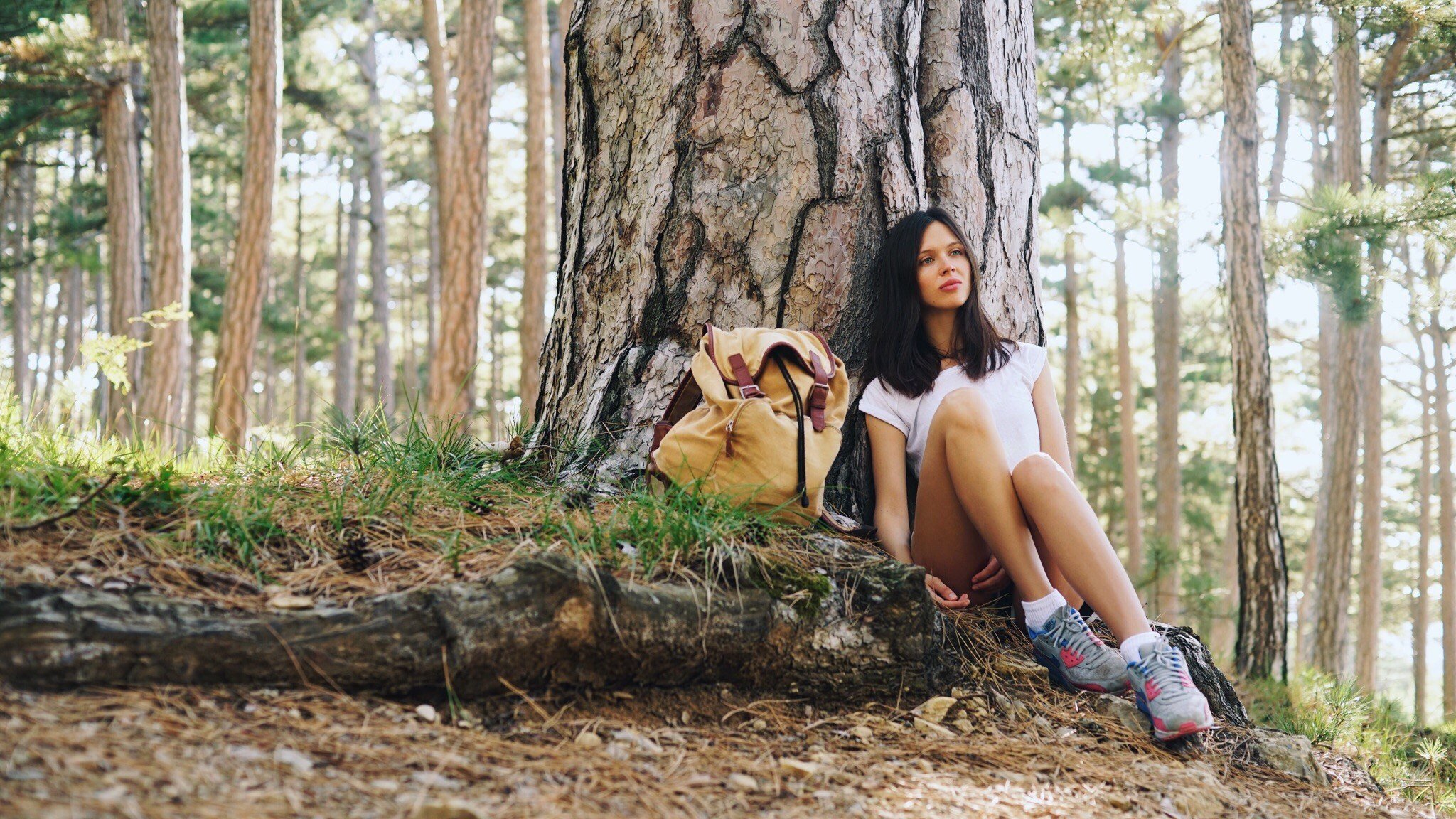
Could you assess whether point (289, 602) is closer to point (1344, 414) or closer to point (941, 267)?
point (941, 267)

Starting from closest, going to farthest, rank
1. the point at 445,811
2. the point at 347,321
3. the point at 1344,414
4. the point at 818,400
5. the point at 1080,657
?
1. the point at 445,811
2. the point at 818,400
3. the point at 1080,657
4. the point at 1344,414
5. the point at 347,321

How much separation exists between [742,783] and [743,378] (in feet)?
3.33

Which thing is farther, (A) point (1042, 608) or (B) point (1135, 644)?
(A) point (1042, 608)

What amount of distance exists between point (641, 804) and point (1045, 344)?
7.84ft

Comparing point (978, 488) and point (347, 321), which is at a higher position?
point (347, 321)

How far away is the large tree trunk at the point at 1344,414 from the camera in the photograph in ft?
29.6

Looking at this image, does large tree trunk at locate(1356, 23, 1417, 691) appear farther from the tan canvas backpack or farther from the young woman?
the tan canvas backpack

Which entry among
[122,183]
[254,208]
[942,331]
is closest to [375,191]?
[122,183]

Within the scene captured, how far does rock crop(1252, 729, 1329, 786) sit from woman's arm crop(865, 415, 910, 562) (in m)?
1.05

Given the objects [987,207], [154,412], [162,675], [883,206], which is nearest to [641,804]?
[162,675]

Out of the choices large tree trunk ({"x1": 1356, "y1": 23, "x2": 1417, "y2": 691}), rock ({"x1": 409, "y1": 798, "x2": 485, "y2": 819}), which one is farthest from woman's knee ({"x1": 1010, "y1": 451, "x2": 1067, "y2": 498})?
large tree trunk ({"x1": 1356, "y1": 23, "x2": 1417, "y2": 691})

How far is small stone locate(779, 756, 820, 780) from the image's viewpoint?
184cm

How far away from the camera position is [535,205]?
9148 millimetres

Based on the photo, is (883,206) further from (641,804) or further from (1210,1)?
(1210,1)
